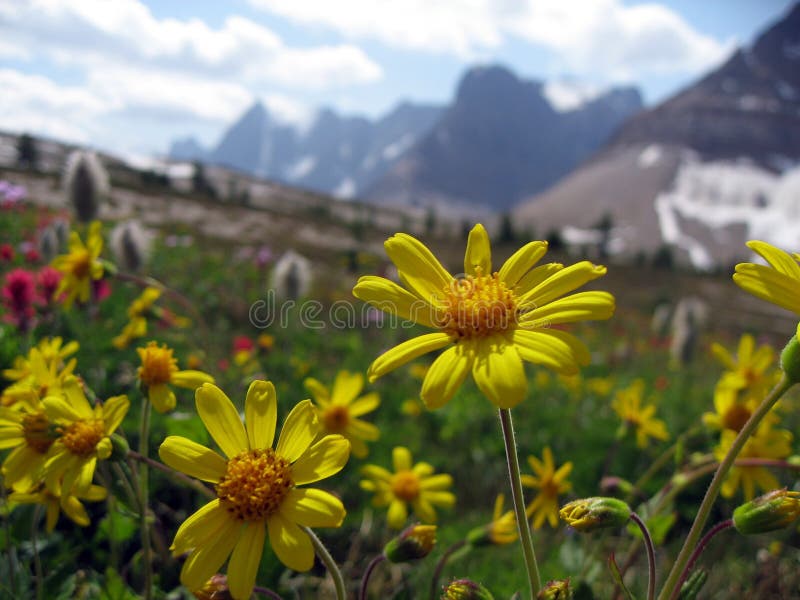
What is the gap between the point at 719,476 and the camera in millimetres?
1188

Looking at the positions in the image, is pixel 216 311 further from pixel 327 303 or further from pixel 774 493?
pixel 774 493

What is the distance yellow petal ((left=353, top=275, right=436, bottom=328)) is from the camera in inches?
55.9

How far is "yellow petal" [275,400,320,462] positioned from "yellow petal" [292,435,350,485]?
0.08ft

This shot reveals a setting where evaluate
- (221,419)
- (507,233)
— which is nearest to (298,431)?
(221,419)

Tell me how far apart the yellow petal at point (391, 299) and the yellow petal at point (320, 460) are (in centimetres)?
36

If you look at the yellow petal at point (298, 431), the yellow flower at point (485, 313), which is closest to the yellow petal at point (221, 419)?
the yellow petal at point (298, 431)

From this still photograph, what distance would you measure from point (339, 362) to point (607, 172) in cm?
20111

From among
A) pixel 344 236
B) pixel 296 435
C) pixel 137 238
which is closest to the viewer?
pixel 296 435

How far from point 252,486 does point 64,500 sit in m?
0.62

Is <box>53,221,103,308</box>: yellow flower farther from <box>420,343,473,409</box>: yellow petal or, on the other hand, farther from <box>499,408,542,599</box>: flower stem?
<box>499,408,542,599</box>: flower stem

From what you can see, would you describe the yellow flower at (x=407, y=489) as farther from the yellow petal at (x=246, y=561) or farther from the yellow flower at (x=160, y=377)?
the yellow petal at (x=246, y=561)

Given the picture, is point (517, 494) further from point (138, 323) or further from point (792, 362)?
point (138, 323)

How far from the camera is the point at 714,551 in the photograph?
11.0 ft

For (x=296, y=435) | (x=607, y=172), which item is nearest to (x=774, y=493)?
(x=296, y=435)
